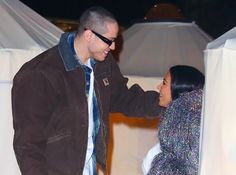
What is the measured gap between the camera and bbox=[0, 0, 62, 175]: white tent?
3.66 meters

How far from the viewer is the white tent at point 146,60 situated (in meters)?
5.14

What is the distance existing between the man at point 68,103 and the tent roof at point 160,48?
2123 millimetres

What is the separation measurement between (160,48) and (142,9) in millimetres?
11252

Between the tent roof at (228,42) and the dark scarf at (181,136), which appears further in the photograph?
the dark scarf at (181,136)

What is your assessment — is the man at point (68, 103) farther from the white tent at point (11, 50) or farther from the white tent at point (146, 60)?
the white tent at point (146, 60)

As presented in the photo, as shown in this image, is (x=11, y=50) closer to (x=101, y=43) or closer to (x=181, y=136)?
(x=101, y=43)

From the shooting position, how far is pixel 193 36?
19.1ft

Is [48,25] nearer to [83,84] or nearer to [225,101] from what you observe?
[83,84]

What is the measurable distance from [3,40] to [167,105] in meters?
1.32

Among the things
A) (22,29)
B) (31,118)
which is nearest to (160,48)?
(22,29)

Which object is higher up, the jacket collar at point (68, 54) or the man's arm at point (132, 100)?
the jacket collar at point (68, 54)

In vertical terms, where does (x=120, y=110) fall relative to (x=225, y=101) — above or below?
below

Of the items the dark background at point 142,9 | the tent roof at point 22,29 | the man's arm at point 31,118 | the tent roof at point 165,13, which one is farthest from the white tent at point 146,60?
A: the dark background at point 142,9

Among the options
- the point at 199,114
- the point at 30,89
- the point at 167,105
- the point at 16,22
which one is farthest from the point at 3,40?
the point at 199,114
